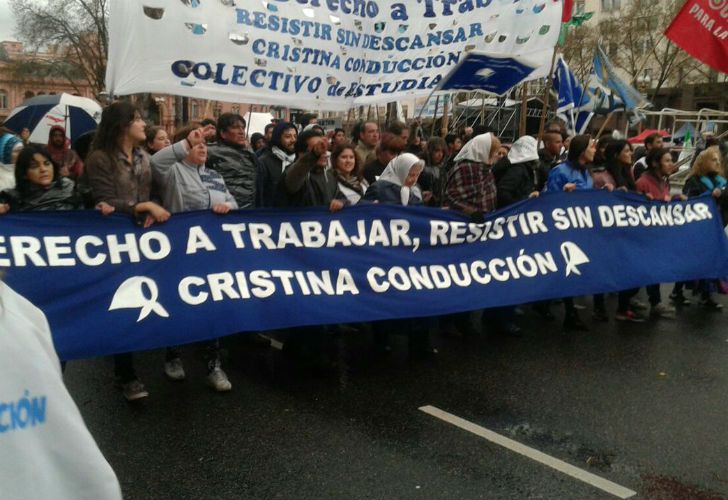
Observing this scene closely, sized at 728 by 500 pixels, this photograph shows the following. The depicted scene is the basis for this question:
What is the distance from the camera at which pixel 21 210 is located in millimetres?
4395

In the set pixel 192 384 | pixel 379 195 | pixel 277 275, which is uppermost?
pixel 379 195

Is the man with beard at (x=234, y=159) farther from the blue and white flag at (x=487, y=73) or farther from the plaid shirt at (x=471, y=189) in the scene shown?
the blue and white flag at (x=487, y=73)

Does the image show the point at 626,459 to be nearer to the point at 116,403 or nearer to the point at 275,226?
the point at 275,226

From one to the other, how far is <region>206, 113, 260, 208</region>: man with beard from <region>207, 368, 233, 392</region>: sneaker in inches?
50.9

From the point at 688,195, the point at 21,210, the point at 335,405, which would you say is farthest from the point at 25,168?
the point at 688,195

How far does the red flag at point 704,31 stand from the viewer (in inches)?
317

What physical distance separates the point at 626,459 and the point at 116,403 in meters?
3.13

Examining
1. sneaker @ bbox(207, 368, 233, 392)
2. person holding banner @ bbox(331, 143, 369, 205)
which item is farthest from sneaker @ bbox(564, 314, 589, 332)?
sneaker @ bbox(207, 368, 233, 392)

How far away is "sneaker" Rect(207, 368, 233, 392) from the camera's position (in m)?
5.01

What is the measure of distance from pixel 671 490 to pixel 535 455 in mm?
701

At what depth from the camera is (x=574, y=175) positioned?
276 inches

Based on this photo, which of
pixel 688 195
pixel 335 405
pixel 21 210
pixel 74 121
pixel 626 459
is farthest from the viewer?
pixel 74 121

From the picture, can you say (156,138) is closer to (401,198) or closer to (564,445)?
(401,198)

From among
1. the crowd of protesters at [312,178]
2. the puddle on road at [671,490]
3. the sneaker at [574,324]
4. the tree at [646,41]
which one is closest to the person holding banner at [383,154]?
the crowd of protesters at [312,178]
